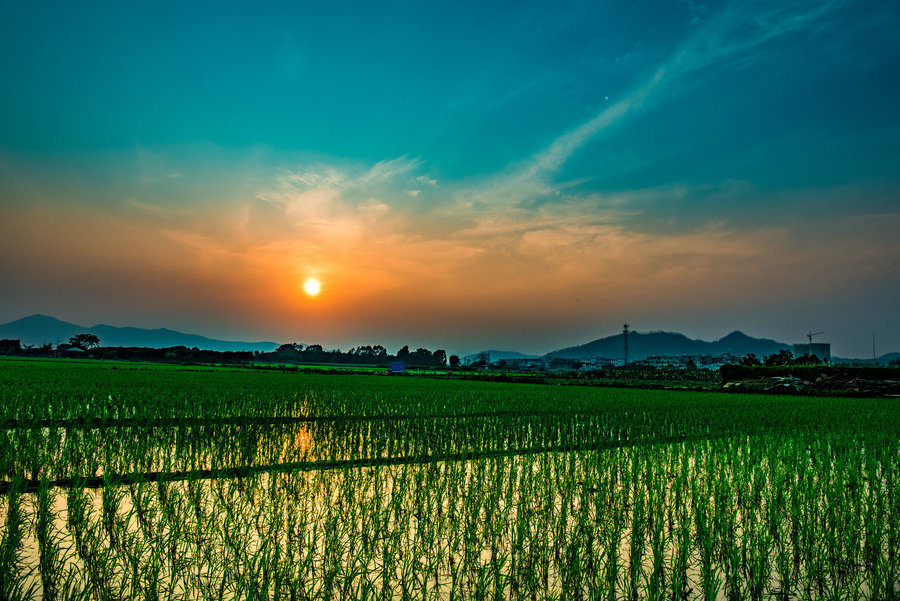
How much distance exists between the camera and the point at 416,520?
15.7 ft

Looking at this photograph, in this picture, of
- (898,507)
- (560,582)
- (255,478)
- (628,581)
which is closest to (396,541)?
(560,582)

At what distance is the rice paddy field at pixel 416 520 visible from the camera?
349 centimetres

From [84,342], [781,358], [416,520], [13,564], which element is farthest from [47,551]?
[84,342]

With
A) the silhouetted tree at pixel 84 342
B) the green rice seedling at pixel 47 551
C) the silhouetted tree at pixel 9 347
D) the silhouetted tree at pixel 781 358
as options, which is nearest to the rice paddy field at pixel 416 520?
the green rice seedling at pixel 47 551

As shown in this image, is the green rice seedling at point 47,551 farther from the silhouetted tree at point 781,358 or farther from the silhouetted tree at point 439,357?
the silhouetted tree at point 439,357

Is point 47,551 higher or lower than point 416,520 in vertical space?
higher

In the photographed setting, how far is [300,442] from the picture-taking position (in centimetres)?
895

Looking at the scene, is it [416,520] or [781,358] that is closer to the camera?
[416,520]

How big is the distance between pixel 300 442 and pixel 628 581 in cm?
657

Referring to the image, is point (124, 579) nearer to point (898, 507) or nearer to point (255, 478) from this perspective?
point (255, 478)

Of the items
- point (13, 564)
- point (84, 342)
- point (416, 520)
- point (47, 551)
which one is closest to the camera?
point (13, 564)

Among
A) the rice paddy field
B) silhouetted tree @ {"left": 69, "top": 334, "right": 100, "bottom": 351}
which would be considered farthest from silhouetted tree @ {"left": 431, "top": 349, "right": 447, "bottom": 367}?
the rice paddy field

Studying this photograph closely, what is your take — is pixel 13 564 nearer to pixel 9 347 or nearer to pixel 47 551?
pixel 47 551

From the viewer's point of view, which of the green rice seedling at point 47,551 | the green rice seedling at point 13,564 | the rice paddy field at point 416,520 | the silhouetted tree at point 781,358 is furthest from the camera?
the silhouetted tree at point 781,358
